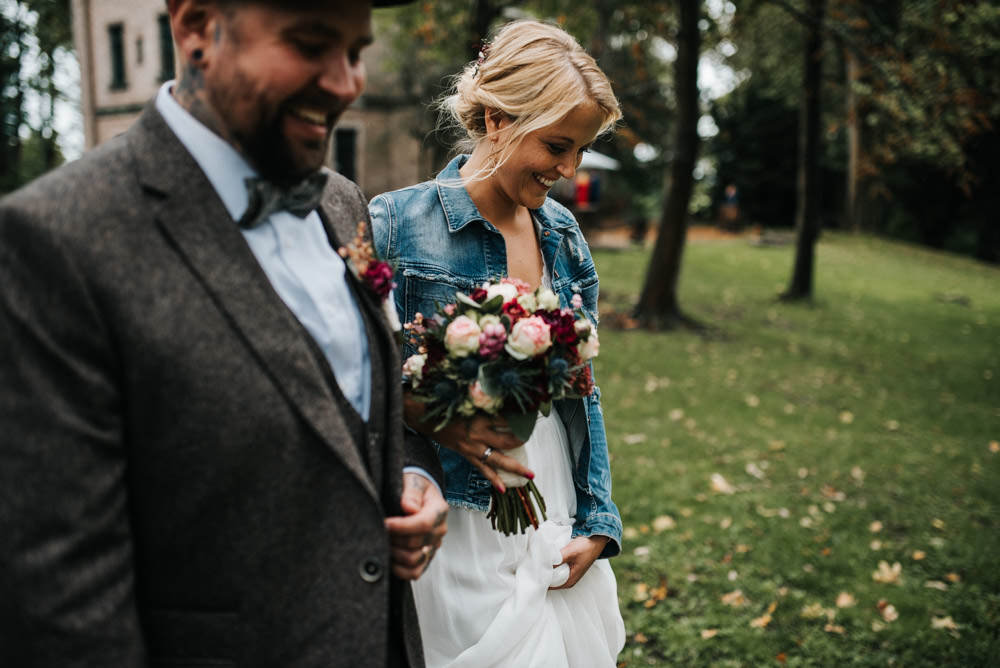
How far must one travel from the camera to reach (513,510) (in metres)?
2.23

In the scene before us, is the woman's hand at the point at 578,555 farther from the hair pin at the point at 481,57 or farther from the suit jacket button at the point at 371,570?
the hair pin at the point at 481,57

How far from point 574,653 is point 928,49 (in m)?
12.6

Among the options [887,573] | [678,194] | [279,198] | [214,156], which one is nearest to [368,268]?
[279,198]

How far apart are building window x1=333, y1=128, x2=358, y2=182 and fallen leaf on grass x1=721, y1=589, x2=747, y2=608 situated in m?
25.5

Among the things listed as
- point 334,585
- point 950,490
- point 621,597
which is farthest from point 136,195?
point 950,490

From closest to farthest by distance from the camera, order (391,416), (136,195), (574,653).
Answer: (136,195) → (391,416) → (574,653)

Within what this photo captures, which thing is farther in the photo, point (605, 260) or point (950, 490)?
point (605, 260)

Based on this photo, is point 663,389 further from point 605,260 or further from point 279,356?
point 605,260

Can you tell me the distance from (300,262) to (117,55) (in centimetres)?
3035

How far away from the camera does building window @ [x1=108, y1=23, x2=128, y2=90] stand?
1051 inches

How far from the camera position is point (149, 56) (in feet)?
85.0

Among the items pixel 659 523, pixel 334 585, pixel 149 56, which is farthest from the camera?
pixel 149 56

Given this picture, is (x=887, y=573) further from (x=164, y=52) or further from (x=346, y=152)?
(x=164, y=52)

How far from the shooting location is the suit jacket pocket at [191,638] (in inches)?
54.4
